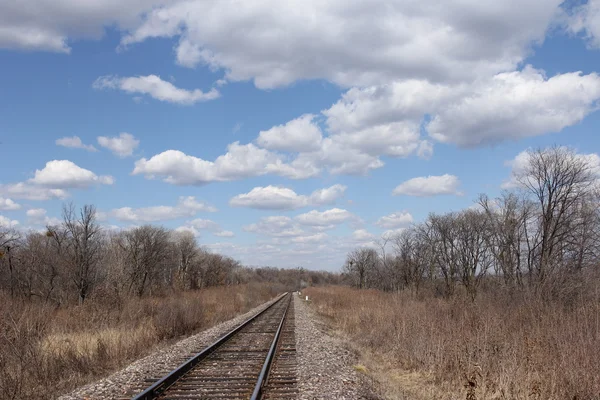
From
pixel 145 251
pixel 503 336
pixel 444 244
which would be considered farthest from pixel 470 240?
pixel 503 336

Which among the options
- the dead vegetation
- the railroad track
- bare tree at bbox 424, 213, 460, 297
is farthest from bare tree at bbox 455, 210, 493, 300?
the railroad track

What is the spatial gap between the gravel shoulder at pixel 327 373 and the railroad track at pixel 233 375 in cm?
Answer: 27

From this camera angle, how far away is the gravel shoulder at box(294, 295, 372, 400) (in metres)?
9.52

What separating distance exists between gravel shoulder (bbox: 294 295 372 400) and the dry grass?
624 millimetres

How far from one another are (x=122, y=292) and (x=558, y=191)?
28780 mm

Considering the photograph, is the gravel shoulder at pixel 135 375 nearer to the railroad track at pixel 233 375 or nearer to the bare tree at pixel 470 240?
the railroad track at pixel 233 375

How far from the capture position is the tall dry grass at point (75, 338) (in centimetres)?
1010

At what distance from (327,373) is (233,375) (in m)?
2.18

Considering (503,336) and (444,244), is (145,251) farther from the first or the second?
(503,336)

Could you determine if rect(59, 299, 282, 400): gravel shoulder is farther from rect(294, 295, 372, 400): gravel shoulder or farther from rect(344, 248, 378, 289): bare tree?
rect(344, 248, 378, 289): bare tree

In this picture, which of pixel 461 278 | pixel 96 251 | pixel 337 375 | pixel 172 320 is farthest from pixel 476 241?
pixel 337 375

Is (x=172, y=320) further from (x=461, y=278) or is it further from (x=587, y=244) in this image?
(x=461, y=278)

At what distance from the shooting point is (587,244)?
23781 mm

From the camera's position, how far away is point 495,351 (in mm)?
10914
